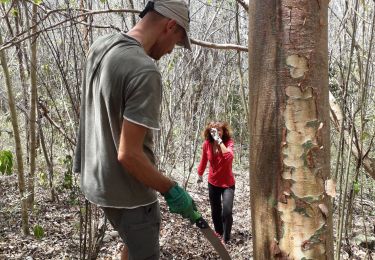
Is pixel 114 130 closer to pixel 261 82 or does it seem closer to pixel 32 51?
pixel 261 82

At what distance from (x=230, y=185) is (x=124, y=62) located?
3346 mm

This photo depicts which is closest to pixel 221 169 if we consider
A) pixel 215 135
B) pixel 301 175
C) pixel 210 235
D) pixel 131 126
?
pixel 215 135

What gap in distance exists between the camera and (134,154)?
5.24 feet

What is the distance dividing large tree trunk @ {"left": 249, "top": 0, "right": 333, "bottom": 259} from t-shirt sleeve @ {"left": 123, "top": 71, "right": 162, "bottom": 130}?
1.79ft

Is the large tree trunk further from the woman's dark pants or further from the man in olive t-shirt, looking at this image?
the woman's dark pants

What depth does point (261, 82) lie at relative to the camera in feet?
3.61

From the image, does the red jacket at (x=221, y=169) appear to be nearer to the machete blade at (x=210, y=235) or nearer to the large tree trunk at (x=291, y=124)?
the machete blade at (x=210, y=235)

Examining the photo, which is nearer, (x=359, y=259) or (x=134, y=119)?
(x=134, y=119)

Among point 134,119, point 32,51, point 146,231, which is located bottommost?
point 146,231

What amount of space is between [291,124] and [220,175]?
367 cm

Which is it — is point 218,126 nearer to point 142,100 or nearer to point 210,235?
point 210,235

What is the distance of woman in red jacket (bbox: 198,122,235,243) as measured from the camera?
15.3 feet

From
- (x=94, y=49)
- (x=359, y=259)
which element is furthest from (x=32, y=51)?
(x=359, y=259)

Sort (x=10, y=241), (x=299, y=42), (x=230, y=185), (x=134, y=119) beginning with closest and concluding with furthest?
(x=299, y=42)
(x=134, y=119)
(x=10, y=241)
(x=230, y=185)
